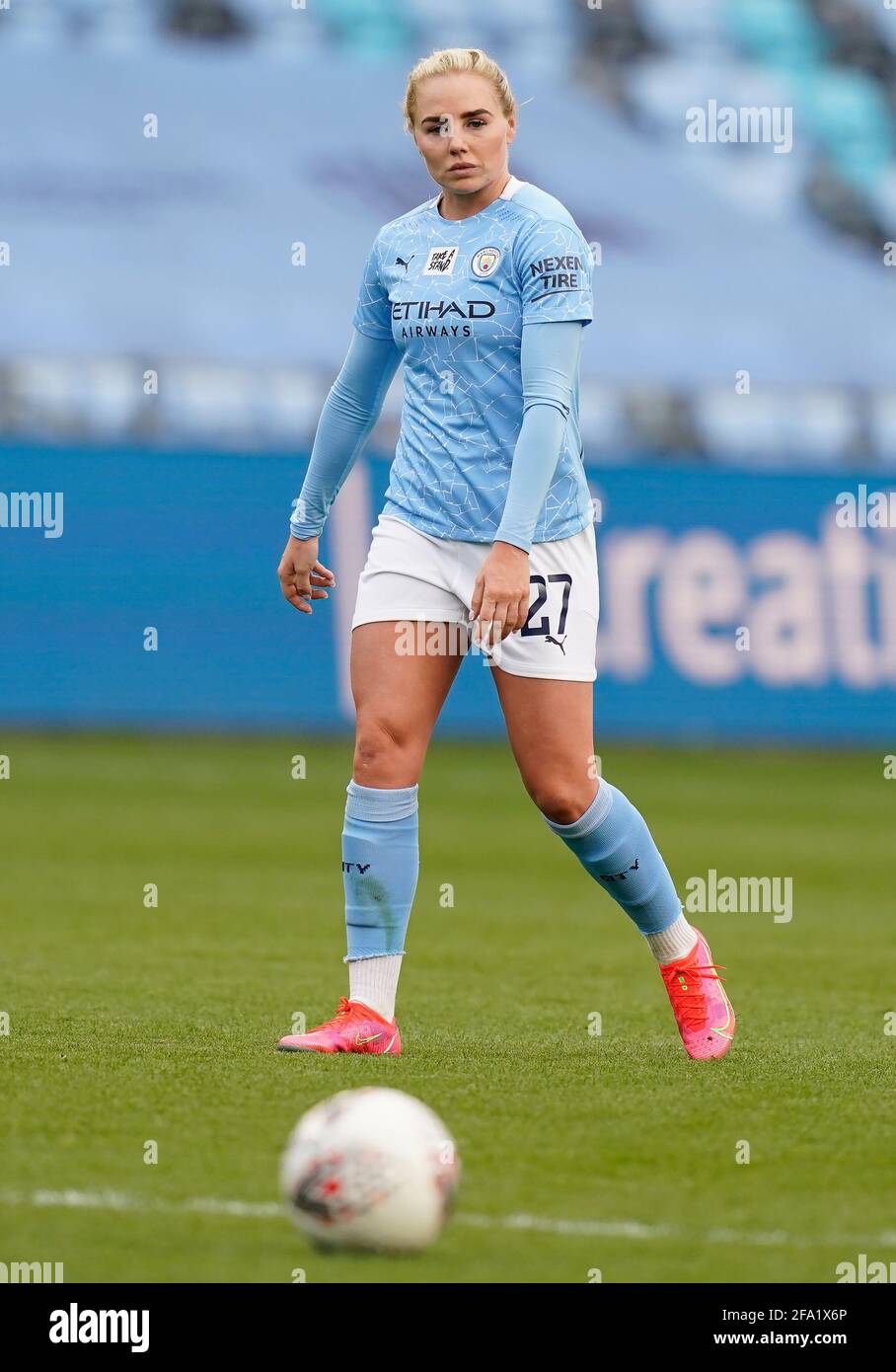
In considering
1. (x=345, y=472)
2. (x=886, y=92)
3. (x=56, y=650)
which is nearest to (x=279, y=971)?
(x=345, y=472)

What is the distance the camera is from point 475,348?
17.6 feet

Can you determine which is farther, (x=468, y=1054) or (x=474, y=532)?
(x=468, y=1054)

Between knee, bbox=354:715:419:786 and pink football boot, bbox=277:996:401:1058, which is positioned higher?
knee, bbox=354:715:419:786

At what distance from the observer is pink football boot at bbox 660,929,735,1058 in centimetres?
559

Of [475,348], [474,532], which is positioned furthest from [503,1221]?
[475,348]

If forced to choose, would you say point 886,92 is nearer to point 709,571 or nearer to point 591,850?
point 709,571

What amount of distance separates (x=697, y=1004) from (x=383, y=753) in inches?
38.7

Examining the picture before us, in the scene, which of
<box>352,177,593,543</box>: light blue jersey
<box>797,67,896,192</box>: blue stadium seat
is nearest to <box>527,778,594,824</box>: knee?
<box>352,177,593,543</box>: light blue jersey

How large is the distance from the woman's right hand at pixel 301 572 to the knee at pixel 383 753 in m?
0.52

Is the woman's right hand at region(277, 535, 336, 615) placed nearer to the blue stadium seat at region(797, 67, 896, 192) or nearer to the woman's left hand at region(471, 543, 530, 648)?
the woman's left hand at region(471, 543, 530, 648)

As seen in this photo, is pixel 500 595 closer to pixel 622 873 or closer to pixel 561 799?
pixel 561 799

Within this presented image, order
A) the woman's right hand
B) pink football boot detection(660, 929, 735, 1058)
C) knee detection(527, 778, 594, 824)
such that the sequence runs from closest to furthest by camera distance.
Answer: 1. knee detection(527, 778, 594, 824)
2. pink football boot detection(660, 929, 735, 1058)
3. the woman's right hand

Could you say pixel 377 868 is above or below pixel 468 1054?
above

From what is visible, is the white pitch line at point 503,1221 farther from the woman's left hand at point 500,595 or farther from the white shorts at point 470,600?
the white shorts at point 470,600
